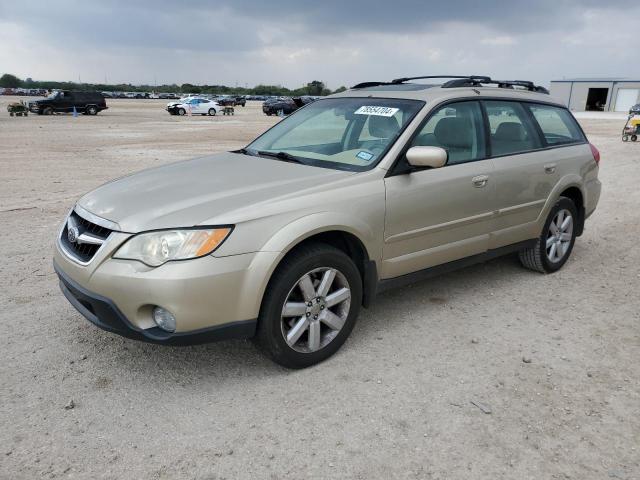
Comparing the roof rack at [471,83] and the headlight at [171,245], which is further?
the roof rack at [471,83]

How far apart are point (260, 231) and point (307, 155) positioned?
3.97 ft

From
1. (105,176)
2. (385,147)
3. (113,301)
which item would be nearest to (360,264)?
(385,147)

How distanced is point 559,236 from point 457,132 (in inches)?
71.5

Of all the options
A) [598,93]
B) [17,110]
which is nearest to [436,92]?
[17,110]

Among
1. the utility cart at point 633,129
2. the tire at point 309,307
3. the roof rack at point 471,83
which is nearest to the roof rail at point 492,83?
the roof rack at point 471,83

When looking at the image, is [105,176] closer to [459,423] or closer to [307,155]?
[307,155]

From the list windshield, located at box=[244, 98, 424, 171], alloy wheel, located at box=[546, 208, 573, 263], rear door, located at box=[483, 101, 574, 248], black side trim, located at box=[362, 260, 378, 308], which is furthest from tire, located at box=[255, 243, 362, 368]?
alloy wheel, located at box=[546, 208, 573, 263]

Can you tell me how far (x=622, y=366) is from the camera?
3.46 meters

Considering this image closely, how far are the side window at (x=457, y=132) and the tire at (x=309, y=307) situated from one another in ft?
3.81

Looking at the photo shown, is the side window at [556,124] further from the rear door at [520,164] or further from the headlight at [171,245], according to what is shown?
the headlight at [171,245]

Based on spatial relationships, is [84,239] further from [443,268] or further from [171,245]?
[443,268]

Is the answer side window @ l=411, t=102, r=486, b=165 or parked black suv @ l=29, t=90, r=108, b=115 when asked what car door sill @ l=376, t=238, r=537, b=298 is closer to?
side window @ l=411, t=102, r=486, b=165

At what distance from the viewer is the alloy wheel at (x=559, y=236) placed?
16.8 ft

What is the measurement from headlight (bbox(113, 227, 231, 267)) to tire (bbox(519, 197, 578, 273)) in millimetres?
3346
